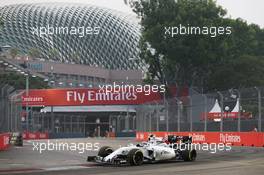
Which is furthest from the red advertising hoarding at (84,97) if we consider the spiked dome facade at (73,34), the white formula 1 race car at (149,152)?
the spiked dome facade at (73,34)

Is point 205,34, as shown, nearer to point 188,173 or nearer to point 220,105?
point 220,105

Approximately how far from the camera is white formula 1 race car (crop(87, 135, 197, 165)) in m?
19.9

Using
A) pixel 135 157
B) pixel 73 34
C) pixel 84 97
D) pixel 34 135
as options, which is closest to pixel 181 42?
pixel 84 97

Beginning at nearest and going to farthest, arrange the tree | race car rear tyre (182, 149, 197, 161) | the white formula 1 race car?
the white formula 1 race car, race car rear tyre (182, 149, 197, 161), the tree

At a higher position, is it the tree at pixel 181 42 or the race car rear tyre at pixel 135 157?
the tree at pixel 181 42

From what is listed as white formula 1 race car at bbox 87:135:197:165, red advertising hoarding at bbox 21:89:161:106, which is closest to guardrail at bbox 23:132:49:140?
red advertising hoarding at bbox 21:89:161:106

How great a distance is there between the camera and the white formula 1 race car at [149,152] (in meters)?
19.9

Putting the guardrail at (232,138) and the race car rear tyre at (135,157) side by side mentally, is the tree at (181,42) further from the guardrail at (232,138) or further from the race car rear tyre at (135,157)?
the race car rear tyre at (135,157)

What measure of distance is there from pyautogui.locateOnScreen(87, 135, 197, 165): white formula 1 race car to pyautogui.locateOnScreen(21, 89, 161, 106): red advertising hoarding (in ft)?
152

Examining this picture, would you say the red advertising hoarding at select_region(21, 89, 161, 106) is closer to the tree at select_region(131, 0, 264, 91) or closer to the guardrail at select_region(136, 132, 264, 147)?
the tree at select_region(131, 0, 264, 91)

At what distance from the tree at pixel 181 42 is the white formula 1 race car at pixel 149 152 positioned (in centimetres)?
3811

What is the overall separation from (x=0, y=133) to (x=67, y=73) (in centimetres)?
10615

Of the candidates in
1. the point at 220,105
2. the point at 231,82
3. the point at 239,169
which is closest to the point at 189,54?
the point at 231,82

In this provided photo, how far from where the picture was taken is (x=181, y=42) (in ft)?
200
